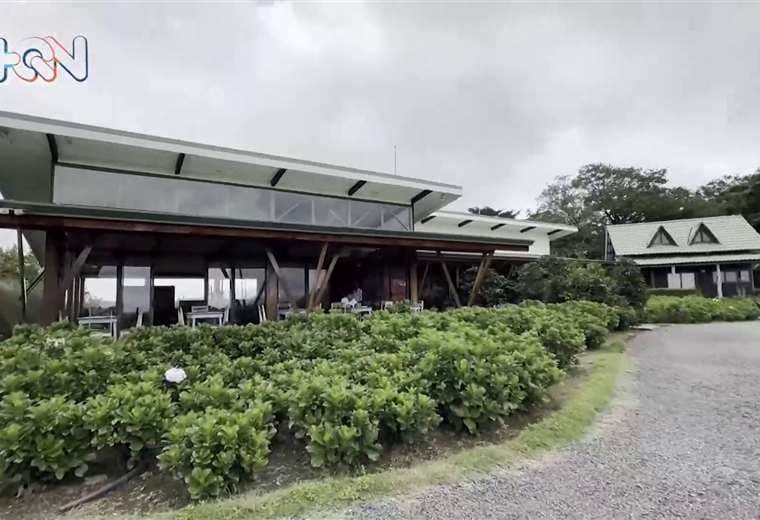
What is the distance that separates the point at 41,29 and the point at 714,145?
3758 centimetres

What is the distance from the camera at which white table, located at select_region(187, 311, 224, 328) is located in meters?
8.45

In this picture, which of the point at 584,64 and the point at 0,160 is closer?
the point at 0,160

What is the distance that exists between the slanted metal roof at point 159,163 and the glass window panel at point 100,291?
6.22ft

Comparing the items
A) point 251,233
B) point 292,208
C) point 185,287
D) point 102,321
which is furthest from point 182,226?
point 292,208

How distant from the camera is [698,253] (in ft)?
80.1

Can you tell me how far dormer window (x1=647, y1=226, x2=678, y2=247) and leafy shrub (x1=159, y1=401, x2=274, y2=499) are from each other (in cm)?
2899

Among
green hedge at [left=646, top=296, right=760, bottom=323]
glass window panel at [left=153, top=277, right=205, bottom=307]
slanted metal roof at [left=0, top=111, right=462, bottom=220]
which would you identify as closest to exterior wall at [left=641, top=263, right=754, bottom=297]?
green hedge at [left=646, top=296, right=760, bottom=323]

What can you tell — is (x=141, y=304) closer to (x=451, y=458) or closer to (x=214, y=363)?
(x=214, y=363)

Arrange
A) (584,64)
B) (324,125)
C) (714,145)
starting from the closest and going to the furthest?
1. (584,64)
2. (324,125)
3. (714,145)

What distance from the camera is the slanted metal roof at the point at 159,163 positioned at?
7234mm

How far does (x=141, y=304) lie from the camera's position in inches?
336

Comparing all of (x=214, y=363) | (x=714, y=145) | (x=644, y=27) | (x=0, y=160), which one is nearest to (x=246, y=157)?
(x=0, y=160)

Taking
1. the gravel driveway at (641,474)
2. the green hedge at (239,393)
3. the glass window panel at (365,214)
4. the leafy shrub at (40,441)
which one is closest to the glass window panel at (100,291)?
the green hedge at (239,393)

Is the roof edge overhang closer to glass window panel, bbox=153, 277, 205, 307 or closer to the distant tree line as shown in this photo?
glass window panel, bbox=153, 277, 205, 307
